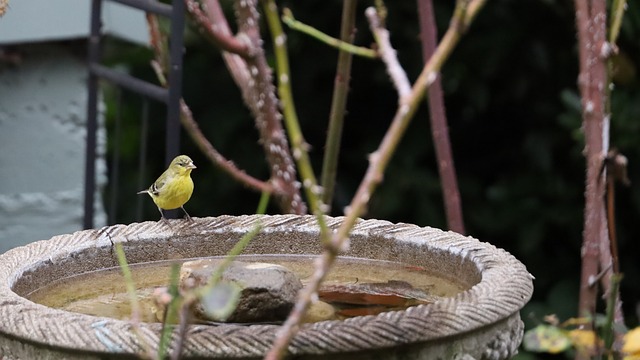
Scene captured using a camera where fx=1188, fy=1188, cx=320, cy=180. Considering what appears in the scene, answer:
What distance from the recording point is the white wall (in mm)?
4141

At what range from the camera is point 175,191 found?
2771 mm

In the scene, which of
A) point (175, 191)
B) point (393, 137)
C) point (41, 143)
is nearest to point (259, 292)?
→ point (393, 137)

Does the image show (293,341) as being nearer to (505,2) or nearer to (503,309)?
(503,309)

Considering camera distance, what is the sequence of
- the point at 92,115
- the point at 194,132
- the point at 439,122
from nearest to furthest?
the point at 439,122 < the point at 194,132 < the point at 92,115

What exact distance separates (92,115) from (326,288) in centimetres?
161

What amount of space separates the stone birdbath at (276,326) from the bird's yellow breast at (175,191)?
1.40 ft

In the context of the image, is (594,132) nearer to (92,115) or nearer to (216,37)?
(216,37)

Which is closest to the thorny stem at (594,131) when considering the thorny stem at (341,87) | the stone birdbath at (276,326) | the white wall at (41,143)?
the stone birdbath at (276,326)

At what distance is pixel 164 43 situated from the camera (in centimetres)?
333

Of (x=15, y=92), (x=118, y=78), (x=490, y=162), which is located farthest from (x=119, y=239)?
(x=490, y=162)

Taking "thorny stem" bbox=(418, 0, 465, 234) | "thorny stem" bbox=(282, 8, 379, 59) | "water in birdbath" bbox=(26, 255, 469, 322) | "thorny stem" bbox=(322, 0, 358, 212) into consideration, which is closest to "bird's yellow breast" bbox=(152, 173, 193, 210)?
"thorny stem" bbox=(322, 0, 358, 212)

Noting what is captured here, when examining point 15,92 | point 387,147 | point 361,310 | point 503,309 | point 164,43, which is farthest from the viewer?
point 15,92

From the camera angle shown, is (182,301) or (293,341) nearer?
(182,301)

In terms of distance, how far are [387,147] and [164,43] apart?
2239 mm
